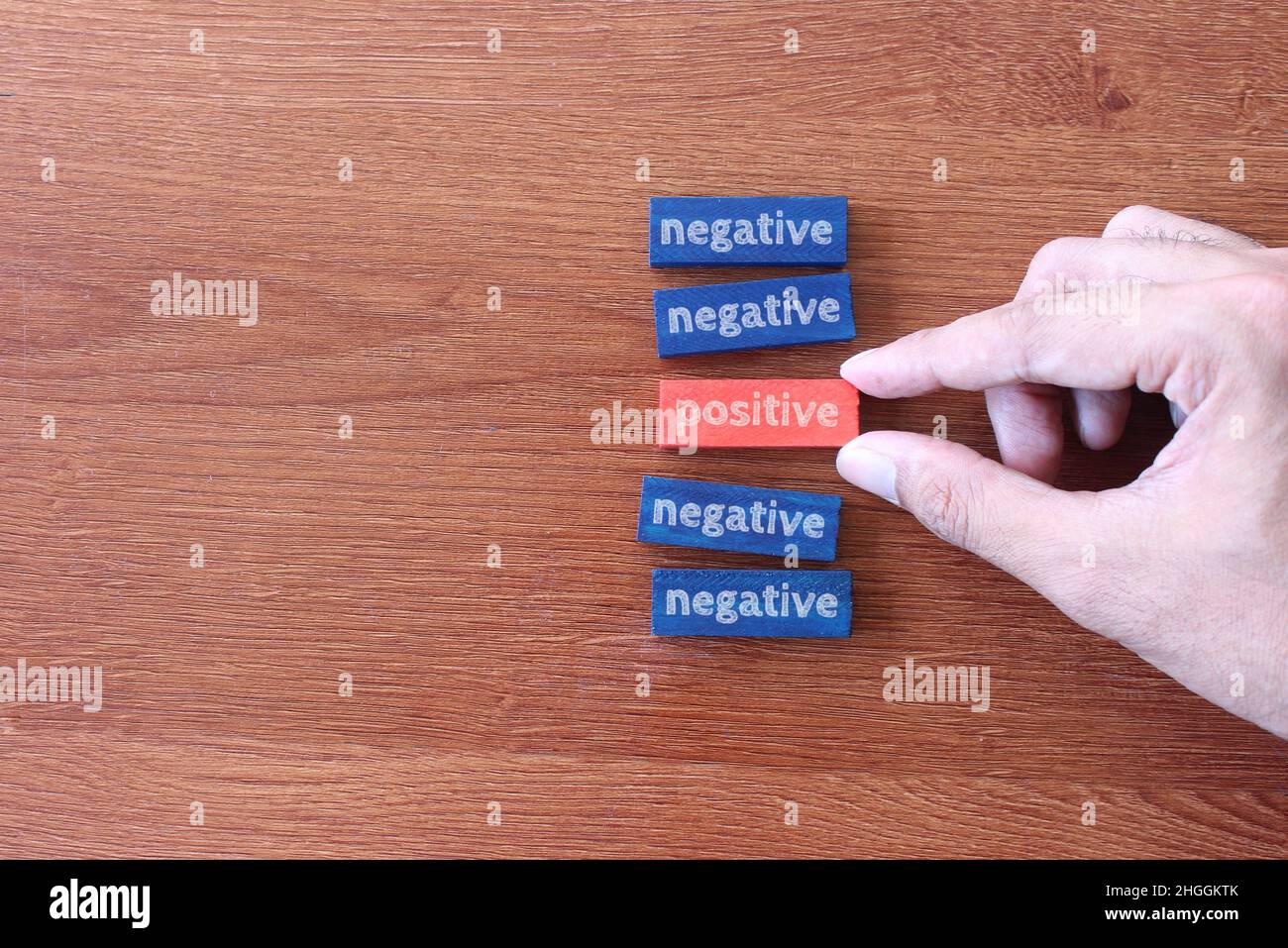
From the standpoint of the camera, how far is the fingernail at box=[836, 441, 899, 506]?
3.10 ft

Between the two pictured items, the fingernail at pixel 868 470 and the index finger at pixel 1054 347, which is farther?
the fingernail at pixel 868 470

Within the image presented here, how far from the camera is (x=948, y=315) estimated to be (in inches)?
39.9

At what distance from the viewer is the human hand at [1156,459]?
81cm

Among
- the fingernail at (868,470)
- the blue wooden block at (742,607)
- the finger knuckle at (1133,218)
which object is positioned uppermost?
the finger knuckle at (1133,218)

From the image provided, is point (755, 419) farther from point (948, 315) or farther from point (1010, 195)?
point (1010, 195)

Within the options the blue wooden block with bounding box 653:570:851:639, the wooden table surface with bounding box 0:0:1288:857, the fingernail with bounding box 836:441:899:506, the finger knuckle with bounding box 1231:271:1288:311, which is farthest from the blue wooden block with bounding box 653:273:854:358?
the finger knuckle with bounding box 1231:271:1288:311

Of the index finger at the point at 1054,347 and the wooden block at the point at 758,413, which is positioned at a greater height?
the index finger at the point at 1054,347

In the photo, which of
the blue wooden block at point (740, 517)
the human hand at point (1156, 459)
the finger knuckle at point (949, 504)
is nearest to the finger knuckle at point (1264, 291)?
the human hand at point (1156, 459)

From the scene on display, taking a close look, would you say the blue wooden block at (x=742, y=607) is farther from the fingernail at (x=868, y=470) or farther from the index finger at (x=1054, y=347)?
the index finger at (x=1054, y=347)

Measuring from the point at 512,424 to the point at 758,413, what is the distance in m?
0.27

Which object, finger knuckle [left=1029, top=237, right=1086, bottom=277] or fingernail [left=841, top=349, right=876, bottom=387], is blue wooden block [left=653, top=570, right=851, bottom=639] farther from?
finger knuckle [left=1029, top=237, right=1086, bottom=277]

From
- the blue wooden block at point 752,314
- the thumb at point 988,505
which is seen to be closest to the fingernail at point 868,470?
the thumb at point 988,505

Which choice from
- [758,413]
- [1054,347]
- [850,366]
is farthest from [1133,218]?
[758,413]

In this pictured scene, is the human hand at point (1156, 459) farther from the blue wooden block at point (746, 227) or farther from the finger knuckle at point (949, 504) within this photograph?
the blue wooden block at point (746, 227)
